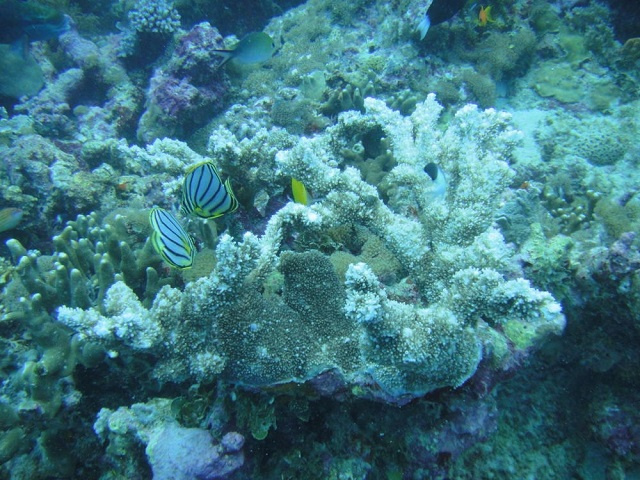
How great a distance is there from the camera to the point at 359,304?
1.88 metres

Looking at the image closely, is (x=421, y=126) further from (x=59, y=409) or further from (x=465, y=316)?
(x=59, y=409)

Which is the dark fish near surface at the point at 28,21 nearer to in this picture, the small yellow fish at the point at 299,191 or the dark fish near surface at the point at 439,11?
the dark fish near surface at the point at 439,11

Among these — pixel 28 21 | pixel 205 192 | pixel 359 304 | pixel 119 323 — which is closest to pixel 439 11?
pixel 205 192

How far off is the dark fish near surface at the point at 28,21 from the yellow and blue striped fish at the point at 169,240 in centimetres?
874

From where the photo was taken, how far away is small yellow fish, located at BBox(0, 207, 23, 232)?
14.1 feet

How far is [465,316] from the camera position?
2066 mm

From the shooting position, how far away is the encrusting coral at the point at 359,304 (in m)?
2.02

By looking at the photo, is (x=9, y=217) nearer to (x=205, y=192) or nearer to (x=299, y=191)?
(x=205, y=192)

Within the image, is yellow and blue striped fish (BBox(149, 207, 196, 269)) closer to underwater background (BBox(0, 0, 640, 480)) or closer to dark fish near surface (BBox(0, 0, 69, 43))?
underwater background (BBox(0, 0, 640, 480))

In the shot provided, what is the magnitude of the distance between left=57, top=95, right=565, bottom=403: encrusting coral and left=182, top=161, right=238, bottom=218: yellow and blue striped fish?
0.91ft

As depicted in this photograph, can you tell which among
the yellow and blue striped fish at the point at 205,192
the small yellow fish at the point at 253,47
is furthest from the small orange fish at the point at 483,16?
the yellow and blue striped fish at the point at 205,192

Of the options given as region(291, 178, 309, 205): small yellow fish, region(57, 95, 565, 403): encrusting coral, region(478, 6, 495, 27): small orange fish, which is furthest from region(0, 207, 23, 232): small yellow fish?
region(478, 6, 495, 27): small orange fish

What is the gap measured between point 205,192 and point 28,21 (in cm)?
897

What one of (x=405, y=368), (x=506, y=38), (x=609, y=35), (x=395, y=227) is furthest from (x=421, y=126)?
(x=609, y=35)
